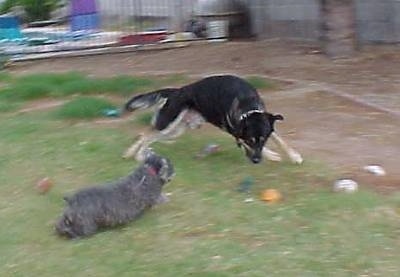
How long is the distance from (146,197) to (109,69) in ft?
27.0

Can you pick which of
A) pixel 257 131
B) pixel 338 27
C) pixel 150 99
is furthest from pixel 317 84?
pixel 257 131

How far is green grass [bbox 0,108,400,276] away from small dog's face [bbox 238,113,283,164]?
6.5 inches

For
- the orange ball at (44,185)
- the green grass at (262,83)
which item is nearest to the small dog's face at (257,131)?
the orange ball at (44,185)

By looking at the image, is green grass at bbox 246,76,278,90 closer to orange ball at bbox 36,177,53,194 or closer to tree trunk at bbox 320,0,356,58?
tree trunk at bbox 320,0,356,58

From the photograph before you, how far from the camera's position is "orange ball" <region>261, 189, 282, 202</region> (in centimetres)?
679

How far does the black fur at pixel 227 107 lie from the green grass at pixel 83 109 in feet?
5.90

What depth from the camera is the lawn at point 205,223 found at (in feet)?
18.5

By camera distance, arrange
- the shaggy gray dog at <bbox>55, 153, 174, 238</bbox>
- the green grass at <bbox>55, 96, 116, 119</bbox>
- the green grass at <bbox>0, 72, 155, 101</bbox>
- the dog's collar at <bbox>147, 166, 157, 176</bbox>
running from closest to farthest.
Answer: the shaggy gray dog at <bbox>55, 153, 174, 238</bbox> → the dog's collar at <bbox>147, 166, 157, 176</bbox> → the green grass at <bbox>55, 96, 116, 119</bbox> → the green grass at <bbox>0, 72, 155, 101</bbox>

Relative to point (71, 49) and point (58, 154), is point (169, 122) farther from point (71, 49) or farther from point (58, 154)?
point (71, 49)

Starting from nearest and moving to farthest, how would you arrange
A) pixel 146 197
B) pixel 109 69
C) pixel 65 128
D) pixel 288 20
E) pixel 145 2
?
1. pixel 146 197
2. pixel 65 128
3. pixel 109 69
4. pixel 288 20
5. pixel 145 2

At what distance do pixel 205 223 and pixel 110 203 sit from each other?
24.3 inches

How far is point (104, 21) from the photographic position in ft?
68.5

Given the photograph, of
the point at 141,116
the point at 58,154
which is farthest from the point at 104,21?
the point at 58,154

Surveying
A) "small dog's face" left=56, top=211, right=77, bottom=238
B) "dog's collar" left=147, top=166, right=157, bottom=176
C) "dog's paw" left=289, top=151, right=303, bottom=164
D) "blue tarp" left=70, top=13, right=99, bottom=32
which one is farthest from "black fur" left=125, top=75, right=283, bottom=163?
"blue tarp" left=70, top=13, right=99, bottom=32
